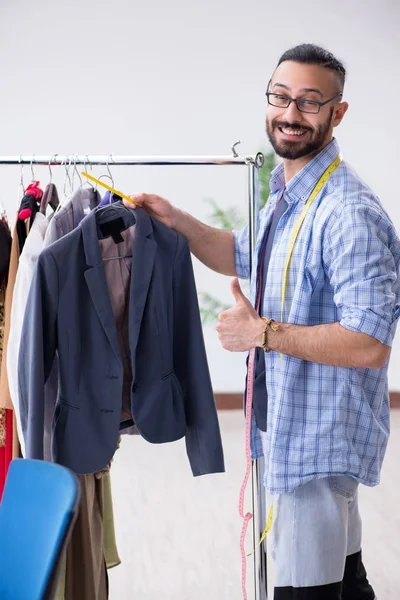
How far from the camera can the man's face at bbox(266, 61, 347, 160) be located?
2.19m

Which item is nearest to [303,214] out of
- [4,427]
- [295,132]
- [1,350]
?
[295,132]

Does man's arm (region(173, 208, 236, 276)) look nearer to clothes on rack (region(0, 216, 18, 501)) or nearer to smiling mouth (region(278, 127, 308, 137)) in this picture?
smiling mouth (region(278, 127, 308, 137))

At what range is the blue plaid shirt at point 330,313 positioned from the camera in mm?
2014

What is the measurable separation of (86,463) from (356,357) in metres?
0.80

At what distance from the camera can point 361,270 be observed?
6.57 feet

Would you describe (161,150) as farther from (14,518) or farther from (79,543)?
(14,518)

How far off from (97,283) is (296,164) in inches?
27.0

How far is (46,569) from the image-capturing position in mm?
1432

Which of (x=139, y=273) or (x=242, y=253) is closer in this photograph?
(x=139, y=273)

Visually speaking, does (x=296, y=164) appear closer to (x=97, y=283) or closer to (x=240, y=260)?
(x=240, y=260)

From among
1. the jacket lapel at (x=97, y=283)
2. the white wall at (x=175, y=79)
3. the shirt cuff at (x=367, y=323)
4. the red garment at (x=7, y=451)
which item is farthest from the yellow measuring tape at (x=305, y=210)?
the white wall at (x=175, y=79)

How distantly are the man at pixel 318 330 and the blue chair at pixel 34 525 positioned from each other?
2.37ft

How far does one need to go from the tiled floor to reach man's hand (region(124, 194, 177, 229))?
1617 mm

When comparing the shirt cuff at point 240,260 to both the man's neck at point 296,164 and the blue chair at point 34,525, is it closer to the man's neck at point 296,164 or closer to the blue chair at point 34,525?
the man's neck at point 296,164
